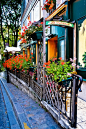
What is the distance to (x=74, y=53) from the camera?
5398mm

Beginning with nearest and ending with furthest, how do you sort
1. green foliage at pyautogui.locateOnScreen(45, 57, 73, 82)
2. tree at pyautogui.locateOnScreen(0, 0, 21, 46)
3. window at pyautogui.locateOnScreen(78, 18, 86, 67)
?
1. green foliage at pyautogui.locateOnScreen(45, 57, 73, 82)
2. window at pyautogui.locateOnScreen(78, 18, 86, 67)
3. tree at pyautogui.locateOnScreen(0, 0, 21, 46)

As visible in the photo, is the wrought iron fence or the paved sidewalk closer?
the wrought iron fence

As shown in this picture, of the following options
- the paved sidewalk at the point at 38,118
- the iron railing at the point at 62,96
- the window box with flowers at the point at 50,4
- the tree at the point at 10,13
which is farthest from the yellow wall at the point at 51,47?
the tree at the point at 10,13

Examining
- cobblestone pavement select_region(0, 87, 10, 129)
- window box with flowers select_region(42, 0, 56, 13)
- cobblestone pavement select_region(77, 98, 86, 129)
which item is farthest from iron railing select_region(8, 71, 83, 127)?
window box with flowers select_region(42, 0, 56, 13)

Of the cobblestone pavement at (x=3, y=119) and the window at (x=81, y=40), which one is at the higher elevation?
the window at (x=81, y=40)

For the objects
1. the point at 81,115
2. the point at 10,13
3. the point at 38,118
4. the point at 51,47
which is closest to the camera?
the point at 81,115

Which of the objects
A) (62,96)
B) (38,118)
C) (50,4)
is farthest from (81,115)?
(50,4)

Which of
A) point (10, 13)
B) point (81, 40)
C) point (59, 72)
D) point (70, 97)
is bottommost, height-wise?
point (70, 97)

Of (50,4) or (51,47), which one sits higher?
(50,4)

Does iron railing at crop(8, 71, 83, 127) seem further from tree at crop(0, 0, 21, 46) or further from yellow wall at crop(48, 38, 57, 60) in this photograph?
tree at crop(0, 0, 21, 46)

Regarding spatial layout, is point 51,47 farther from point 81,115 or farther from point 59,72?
point 81,115

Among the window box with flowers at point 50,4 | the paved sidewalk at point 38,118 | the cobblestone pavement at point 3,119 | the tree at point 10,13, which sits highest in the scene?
the tree at point 10,13

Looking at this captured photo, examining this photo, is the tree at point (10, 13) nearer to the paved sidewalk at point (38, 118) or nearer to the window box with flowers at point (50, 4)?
the window box with flowers at point (50, 4)

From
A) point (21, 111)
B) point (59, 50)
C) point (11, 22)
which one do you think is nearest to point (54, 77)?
point (21, 111)
